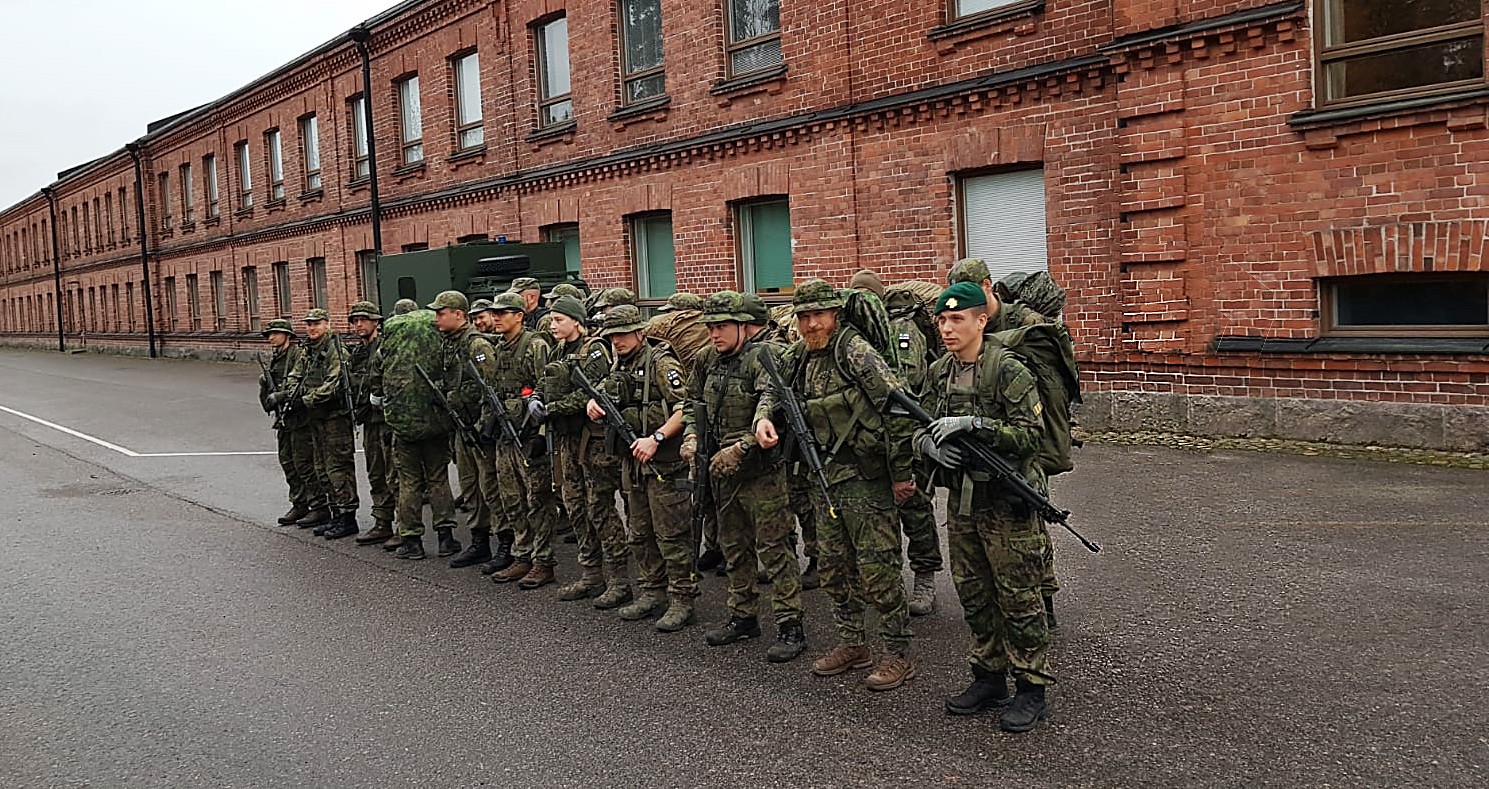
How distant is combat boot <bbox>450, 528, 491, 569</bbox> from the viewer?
8430 mm

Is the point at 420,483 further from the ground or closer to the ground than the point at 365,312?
closer to the ground

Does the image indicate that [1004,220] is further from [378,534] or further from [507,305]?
[378,534]

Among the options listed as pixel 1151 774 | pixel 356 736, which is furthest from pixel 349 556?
pixel 1151 774

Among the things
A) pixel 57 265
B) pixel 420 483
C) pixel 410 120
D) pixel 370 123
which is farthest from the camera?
pixel 57 265

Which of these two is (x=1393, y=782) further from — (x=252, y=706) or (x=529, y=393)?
(x=529, y=393)

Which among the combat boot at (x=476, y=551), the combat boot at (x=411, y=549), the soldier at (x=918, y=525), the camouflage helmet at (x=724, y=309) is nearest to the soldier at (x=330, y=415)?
the combat boot at (x=411, y=549)

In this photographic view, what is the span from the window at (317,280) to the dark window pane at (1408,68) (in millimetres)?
24498

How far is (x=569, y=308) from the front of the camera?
7.75 metres

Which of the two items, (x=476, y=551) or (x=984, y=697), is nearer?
(x=984, y=697)

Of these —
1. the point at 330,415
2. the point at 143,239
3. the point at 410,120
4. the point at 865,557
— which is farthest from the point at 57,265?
the point at 865,557

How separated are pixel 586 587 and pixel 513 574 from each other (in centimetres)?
74

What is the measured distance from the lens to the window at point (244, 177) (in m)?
33.5

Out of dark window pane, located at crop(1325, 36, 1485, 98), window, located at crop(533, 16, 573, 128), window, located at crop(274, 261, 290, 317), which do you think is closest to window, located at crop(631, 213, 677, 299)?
window, located at crop(533, 16, 573, 128)

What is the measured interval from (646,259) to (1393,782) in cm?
1568
